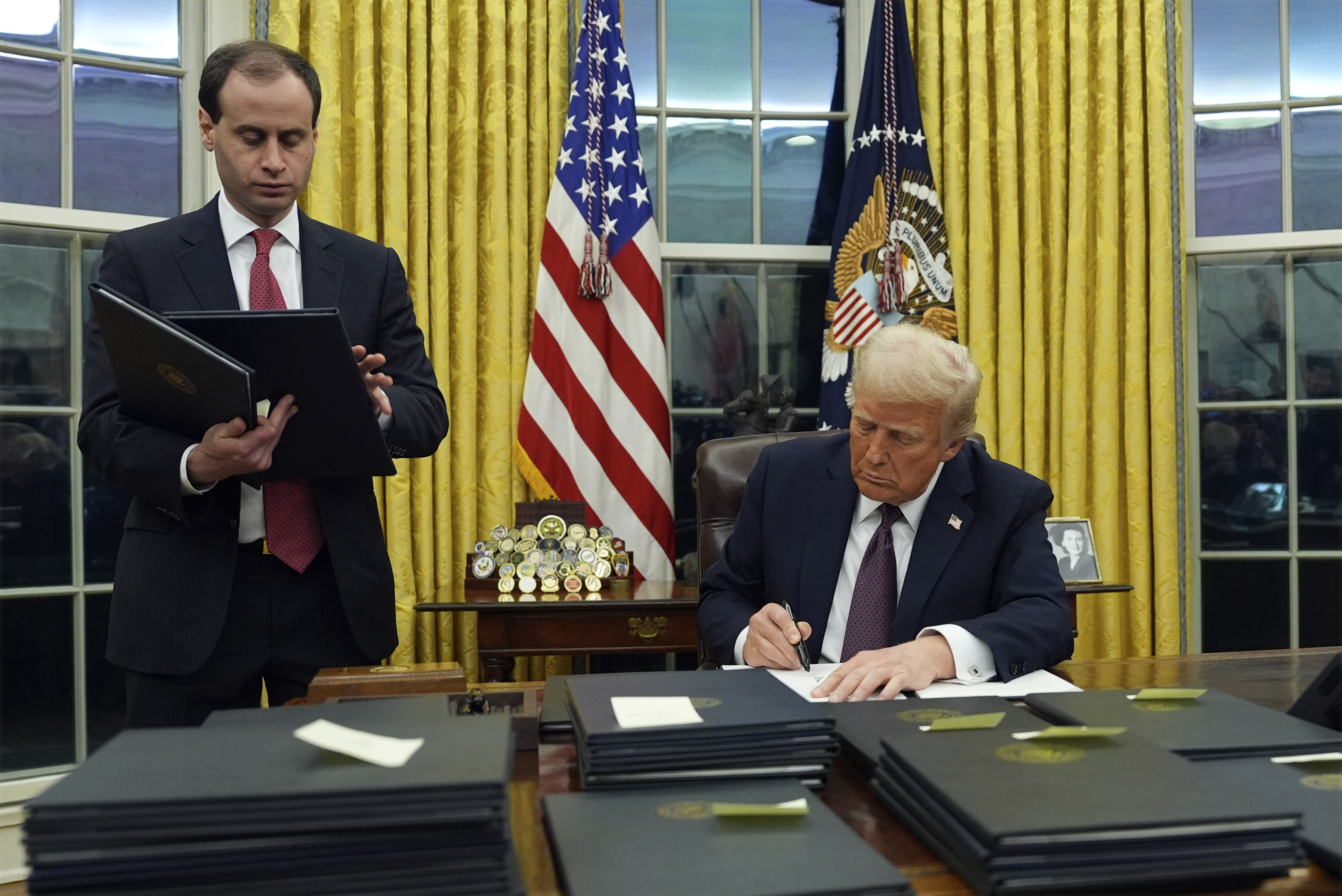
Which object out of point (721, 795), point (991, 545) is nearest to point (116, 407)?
point (721, 795)

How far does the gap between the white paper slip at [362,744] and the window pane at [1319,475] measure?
3.94 meters

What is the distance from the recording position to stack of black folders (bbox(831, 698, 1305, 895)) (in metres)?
0.77

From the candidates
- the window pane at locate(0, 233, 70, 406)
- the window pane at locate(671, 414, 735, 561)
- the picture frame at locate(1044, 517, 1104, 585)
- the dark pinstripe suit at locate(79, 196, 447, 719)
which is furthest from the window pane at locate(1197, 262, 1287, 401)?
the window pane at locate(0, 233, 70, 406)

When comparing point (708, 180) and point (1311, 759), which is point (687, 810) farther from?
point (708, 180)

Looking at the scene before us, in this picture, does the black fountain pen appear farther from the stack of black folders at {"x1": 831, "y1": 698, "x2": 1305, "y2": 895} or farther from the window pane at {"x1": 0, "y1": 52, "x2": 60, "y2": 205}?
the window pane at {"x1": 0, "y1": 52, "x2": 60, "y2": 205}

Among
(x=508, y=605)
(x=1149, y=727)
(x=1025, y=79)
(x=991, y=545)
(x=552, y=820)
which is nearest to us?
(x=552, y=820)

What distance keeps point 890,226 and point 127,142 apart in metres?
2.43

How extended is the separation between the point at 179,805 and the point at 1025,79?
370cm

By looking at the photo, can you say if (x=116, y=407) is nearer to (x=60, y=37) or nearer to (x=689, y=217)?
(x=60, y=37)

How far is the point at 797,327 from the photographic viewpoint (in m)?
4.05

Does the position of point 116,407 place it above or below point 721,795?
above

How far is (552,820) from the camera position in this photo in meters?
0.88

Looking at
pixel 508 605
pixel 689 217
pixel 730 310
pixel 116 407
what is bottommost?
pixel 508 605

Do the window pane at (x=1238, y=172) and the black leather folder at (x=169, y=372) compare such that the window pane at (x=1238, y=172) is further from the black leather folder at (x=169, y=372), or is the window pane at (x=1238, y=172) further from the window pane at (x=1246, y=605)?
the black leather folder at (x=169, y=372)
